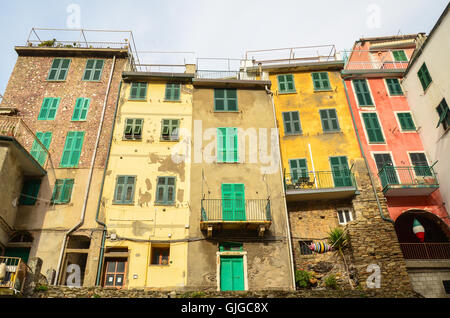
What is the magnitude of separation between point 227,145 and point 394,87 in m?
12.4

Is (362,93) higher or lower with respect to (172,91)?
higher

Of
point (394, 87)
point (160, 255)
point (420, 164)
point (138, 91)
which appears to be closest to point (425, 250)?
point (420, 164)

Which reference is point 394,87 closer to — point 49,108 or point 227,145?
point 227,145

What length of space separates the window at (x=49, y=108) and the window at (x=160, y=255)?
393 inches

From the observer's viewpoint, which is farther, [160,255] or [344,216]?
[344,216]

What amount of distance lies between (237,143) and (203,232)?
5696 millimetres

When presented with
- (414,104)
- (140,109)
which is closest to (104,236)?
(140,109)

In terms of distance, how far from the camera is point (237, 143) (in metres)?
20.8

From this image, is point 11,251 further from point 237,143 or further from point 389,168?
point 389,168

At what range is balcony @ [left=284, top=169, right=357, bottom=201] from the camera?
19.4 meters

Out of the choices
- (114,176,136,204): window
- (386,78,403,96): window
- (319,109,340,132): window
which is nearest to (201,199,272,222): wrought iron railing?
(114,176,136,204): window

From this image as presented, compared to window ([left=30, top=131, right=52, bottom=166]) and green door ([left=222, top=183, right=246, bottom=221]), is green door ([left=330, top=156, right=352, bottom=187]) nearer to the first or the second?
green door ([left=222, top=183, right=246, bottom=221])

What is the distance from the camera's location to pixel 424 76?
22.2 m

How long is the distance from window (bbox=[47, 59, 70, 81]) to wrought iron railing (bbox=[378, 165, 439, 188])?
20.1 m
